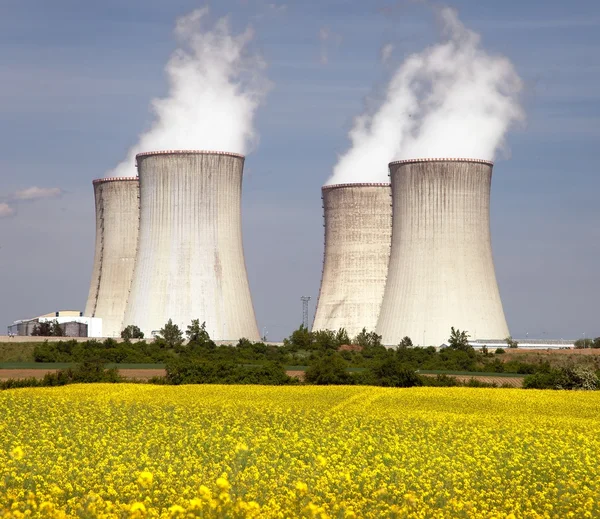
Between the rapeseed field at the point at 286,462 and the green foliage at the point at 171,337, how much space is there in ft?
83.2

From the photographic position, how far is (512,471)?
36.2ft

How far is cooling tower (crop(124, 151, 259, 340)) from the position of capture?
1692 inches

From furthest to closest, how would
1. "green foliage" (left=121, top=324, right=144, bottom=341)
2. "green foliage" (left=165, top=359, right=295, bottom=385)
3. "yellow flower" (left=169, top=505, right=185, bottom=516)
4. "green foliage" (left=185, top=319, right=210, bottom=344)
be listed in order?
"green foliage" (left=121, top=324, right=144, bottom=341) < "green foliage" (left=185, top=319, right=210, bottom=344) < "green foliage" (left=165, top=359, right=295, bottom=385) < "yellow flower" (left=169, top=505, right=185, bottom=516)

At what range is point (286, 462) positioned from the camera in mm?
11000

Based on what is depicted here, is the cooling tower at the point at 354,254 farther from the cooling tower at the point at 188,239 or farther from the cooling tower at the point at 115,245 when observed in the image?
the cooling tower at the point at 115,245

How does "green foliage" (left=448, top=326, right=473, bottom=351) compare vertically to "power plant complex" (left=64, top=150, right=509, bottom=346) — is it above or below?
below

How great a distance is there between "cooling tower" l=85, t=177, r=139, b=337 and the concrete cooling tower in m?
12.4

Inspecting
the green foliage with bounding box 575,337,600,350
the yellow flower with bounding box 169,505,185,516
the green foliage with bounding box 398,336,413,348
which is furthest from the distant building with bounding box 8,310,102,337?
the yellow flower with bounding box 169,505,185,516

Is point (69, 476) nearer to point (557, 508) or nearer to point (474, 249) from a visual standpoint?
point (557, 508)

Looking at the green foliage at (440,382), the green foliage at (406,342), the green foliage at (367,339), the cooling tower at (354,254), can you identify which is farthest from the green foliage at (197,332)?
the green foliage at (440,382)

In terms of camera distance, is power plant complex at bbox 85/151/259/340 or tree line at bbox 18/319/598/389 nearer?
tree line at bbox 18/319/598/389

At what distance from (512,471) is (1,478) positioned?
446 centimetres

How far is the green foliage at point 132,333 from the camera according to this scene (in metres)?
45.1

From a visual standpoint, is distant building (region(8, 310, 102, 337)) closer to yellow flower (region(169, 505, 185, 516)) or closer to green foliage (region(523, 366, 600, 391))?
green foliage (region(523, 366, 600, 391))
